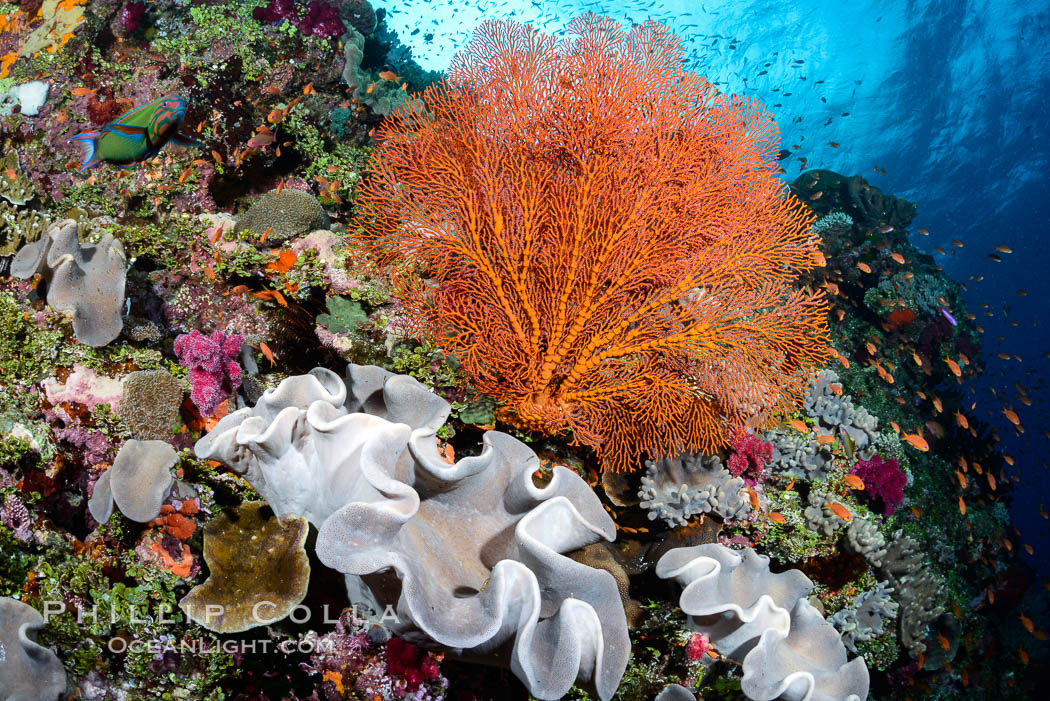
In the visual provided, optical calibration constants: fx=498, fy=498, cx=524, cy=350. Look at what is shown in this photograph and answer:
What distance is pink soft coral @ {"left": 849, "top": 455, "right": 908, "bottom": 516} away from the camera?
516cm

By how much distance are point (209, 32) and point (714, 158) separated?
7.14 metres

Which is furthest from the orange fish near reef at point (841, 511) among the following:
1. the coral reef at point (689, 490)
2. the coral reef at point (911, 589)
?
the coral reef at point (911, 589)

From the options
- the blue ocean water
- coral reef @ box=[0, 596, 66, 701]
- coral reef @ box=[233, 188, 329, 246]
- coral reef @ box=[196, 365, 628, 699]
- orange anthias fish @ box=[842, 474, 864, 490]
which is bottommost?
coral reef @ box=[0, 596, 66, 701]

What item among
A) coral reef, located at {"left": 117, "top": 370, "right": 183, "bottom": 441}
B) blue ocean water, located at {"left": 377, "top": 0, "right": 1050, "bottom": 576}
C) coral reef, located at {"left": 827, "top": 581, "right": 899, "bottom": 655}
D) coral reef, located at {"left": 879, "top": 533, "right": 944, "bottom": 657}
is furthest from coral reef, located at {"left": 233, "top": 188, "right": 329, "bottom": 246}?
blue ocean water, located at {"left": 377, "top": 0, "right": 1050, "bottom": 576}

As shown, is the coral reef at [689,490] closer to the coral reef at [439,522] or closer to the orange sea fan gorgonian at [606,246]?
the orange sea fan gorgonian at [606,246]

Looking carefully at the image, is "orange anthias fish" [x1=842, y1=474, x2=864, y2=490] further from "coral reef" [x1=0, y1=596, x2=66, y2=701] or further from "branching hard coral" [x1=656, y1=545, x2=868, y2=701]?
"coral reef" [x1=0, y1=596, x2=66, y2=701]

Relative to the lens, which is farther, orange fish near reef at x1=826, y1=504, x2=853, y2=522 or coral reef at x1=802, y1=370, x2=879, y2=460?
coral reef at x1=802, y1=370, x2=879, y2=460

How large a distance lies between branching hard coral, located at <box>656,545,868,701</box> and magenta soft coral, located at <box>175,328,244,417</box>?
9.00 feet

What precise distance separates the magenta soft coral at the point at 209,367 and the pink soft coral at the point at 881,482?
567 cm

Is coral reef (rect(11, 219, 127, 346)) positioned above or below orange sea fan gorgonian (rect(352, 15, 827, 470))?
below

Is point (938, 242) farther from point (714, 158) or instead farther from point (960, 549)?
point (714, 158)

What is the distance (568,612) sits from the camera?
1717 mm

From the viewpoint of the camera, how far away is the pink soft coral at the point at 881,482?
5.16 metres

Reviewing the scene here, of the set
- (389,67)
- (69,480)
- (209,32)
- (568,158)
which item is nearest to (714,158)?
(568,158)
